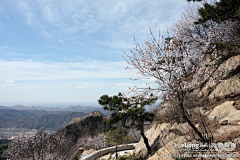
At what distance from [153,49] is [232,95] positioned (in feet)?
21.2

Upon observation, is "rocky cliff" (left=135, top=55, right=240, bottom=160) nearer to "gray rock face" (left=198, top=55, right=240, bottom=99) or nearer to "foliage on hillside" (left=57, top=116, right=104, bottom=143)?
"gray rock face" (left=198, top=55, right=240, bottom=99)

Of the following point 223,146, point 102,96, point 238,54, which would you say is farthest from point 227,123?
point 102,96

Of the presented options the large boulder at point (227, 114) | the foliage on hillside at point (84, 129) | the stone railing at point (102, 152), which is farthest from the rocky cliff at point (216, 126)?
the foliage on hillside at point (84, 129)

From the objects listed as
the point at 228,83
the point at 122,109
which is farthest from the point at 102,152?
the point at 228,83

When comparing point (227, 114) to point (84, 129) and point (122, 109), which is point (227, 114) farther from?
point (84, 129)

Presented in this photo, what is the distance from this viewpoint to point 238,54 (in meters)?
9.18

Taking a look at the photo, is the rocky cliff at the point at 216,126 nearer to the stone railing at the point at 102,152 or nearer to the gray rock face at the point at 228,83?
the gray rock face at the point at 228,83

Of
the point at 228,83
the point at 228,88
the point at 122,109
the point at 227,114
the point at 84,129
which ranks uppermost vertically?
the point at 228,83

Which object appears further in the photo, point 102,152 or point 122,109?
point 102,152

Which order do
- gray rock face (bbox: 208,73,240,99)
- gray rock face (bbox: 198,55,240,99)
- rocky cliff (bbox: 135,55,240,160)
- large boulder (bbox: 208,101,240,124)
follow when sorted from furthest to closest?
gray rock face (bbox: 198,55,240,99)
gray rock face (bbox: 208,73,240,99)
large boulder (bbox: 208,101,240,124)
rocky cliff (bbox: 135,55,240,160)

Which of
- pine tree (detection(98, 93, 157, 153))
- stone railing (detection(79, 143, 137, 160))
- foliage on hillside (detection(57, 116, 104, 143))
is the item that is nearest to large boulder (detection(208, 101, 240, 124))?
pine tree (detection(98, 93, 157, 153))

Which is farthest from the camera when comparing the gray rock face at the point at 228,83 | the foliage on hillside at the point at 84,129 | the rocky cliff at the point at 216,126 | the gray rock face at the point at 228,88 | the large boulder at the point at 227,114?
the foliage on hillside at the point at 84,129

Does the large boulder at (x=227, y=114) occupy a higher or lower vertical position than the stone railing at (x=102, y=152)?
higher

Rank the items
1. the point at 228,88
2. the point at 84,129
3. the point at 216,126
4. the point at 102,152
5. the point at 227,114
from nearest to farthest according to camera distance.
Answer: the point at 216,126 < the point at 227,114 < the point at 228,88 < the point at 102,152 < the point at 84,129
